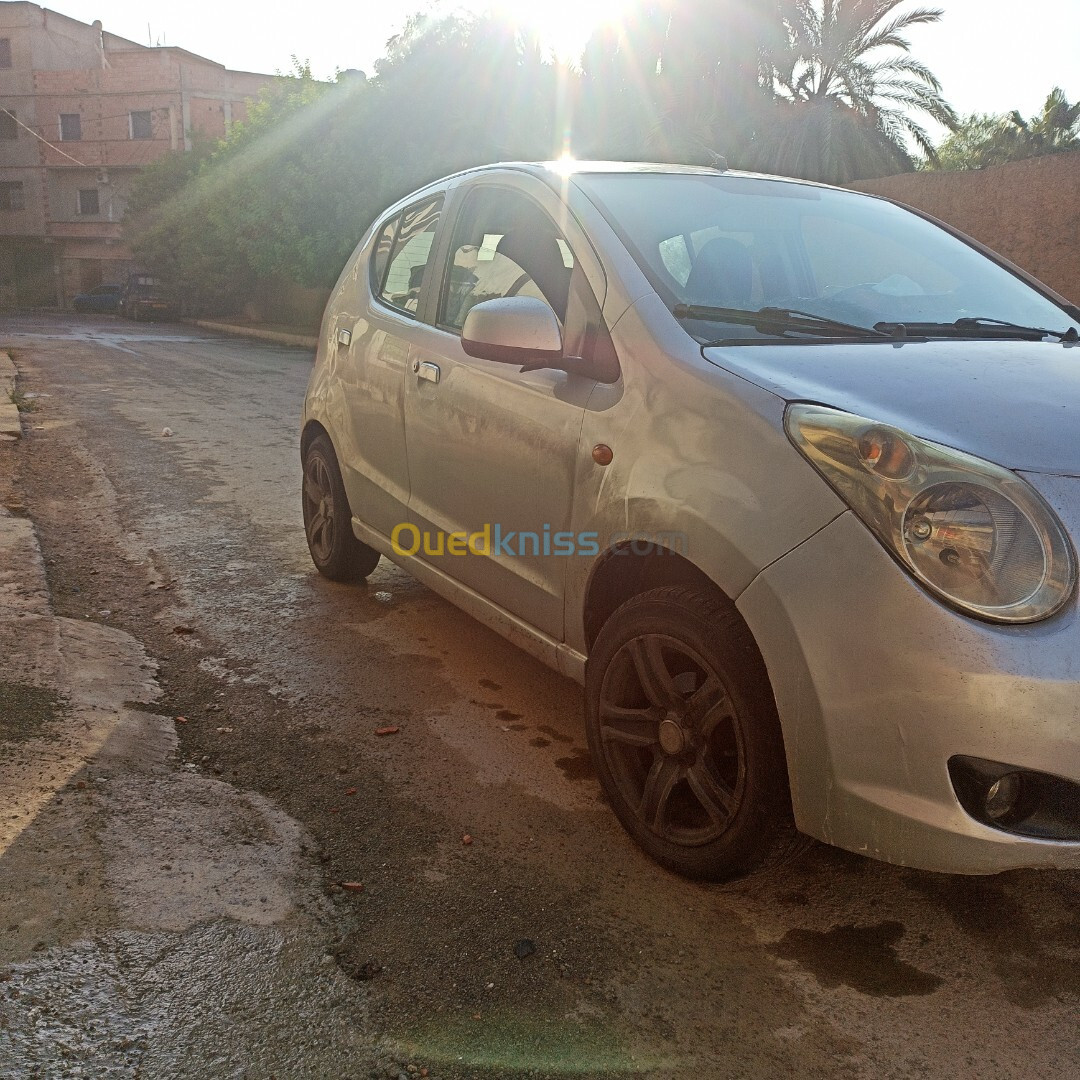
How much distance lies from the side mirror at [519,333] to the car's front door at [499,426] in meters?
0.08

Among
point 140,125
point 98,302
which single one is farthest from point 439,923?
point 140,125

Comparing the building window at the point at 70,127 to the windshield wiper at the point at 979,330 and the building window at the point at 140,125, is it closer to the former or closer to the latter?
the building window at the point at 140,125

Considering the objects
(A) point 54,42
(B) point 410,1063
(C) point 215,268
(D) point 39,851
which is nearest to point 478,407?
(D) point 39,851

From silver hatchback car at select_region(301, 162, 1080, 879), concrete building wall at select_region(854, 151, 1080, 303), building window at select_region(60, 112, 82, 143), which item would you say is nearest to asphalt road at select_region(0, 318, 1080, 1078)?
silver hatchback car at select_region(301, 162, 1080, 879)

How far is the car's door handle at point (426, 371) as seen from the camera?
387 cm

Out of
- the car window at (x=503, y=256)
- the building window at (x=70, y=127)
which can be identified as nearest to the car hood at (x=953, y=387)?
the car window at (x=503, y=256)

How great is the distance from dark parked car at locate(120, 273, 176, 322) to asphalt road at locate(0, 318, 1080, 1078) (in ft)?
123

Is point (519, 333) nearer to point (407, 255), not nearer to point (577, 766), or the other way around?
point (577, 766)

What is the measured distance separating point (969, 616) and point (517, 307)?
1.53 meters

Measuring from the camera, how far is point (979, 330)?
3236 millimetres

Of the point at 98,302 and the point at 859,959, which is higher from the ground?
the point at 859,959

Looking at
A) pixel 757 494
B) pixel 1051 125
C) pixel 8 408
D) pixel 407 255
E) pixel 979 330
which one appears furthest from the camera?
pixel 1051 125

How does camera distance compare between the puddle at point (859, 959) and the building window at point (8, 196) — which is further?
the building window at point (8, 196)

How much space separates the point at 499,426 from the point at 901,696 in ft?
5.28
